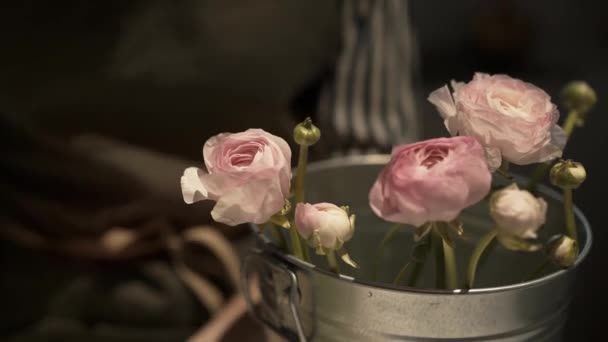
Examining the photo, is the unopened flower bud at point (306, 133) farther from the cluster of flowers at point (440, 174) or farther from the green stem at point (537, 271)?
the green stem at point (537, 271)

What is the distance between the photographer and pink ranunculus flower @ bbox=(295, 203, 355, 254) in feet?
1.06

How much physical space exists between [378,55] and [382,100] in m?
0.05

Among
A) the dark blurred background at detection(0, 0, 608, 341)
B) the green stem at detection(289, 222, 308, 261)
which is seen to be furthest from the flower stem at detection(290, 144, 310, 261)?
the dark blurred background at detection(0, 0, 608, 341)

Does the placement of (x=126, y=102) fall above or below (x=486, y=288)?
above

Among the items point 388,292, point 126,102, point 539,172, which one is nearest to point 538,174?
point 539,172

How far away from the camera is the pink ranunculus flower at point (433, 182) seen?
29cm

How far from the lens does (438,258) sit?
0.36 metres

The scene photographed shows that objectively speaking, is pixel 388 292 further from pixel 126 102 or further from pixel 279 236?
pixel 126 102

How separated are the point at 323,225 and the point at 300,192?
1.9 inches

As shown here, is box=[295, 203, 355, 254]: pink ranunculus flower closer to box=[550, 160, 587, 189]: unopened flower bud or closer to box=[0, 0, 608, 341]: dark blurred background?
box=[550, 160, 587, 189]: unopened flower bud

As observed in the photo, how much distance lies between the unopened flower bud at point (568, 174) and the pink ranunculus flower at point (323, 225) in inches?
3.9

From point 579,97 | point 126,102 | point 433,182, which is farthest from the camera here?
point 126,102

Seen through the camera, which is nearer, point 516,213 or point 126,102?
point 516,213

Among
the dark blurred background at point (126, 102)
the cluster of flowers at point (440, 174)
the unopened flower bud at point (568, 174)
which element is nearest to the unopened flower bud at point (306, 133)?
the cluster of flowers at point (440, 174)
